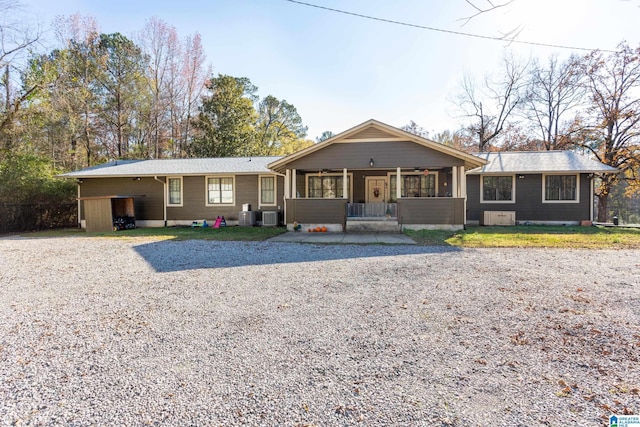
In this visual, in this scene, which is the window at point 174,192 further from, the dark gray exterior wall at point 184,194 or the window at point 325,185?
the window at point 325,185

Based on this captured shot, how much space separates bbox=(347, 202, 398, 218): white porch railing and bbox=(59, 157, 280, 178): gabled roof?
433 cm

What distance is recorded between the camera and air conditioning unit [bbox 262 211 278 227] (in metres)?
13.6

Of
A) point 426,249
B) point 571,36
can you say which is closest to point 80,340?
point 571,36

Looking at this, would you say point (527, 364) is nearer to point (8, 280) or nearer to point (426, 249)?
point (426, 249)

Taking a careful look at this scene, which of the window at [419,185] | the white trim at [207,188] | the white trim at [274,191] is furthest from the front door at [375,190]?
the white trim at [207,188]

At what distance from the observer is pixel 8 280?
511 centimetres

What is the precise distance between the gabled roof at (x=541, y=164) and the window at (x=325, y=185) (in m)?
6.15

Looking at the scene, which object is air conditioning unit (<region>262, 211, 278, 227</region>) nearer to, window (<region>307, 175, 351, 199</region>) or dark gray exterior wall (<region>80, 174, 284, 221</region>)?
dark gray exterior wall (<region>80, 174, 284, 221</region>)

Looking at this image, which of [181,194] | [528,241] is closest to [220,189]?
[181,194]

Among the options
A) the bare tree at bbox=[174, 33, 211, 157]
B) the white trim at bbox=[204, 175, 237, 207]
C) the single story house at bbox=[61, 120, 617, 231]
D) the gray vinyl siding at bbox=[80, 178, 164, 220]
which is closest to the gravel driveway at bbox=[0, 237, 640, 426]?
the single story house at bbox=[61, 120, 617, 231]

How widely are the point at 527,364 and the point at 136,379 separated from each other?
301cm

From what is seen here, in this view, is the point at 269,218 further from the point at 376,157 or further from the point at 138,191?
the point at 138,191

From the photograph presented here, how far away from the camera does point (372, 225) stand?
38.6 ft

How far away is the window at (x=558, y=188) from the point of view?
13.8 m
